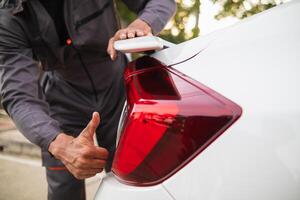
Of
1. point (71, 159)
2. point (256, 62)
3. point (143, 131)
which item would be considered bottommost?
point (71, 159)

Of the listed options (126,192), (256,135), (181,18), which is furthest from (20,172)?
(181,18)

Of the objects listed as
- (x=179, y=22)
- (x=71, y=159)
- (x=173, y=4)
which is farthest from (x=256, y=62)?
(x=179, y=22)

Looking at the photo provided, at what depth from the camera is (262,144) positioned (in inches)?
32.5

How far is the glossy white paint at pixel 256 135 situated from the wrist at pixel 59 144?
1.72ft

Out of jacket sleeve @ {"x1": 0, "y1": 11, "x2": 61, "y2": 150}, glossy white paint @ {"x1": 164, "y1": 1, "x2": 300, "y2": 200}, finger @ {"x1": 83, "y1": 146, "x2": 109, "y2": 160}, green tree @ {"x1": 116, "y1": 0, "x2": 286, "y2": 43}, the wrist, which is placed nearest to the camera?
glossy white paint @ {"x1": 164, "y1": 1, "x2": 300, "y2": 200}

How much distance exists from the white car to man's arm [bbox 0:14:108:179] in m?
0.18

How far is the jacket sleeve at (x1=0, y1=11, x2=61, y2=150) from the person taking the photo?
4.86ft

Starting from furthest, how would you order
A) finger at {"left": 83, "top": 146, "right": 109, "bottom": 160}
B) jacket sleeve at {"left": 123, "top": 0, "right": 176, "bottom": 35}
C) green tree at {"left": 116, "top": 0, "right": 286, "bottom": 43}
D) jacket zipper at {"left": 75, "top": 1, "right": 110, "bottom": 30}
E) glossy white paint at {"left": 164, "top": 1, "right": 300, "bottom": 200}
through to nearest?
green tree at {"left": 116, "top": 0, "right": 286, "bottom": 43} < jacket zipper at {"left": 75, "top": 1, "right": 110, "bottom": 30} < jacket sleeve at {"left": 123, "top": 0, "right": 176, "bottom": 35} < finger at {"left": 83, "top": 146, "right": 109, "bottom": 160} < glossy white paint at {"left": 164, "top": 1, "right": 300, "bottom": 200}

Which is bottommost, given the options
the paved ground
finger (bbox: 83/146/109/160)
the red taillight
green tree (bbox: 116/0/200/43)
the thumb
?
the paved ground

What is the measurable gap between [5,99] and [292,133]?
1204 mm

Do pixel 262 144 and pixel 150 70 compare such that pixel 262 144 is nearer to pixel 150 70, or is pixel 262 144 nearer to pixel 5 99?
pixel 150 70

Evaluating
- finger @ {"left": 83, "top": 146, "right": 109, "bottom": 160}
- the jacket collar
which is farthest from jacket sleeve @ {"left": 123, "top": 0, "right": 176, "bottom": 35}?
finger @ {"left": 83, "top": 146, "right": 109, "bottom": 160}

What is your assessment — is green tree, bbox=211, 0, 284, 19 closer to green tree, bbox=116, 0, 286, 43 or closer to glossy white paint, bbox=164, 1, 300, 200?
green tree, bbox=116, 0, 286, 43

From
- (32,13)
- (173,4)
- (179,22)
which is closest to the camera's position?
(32,13)
